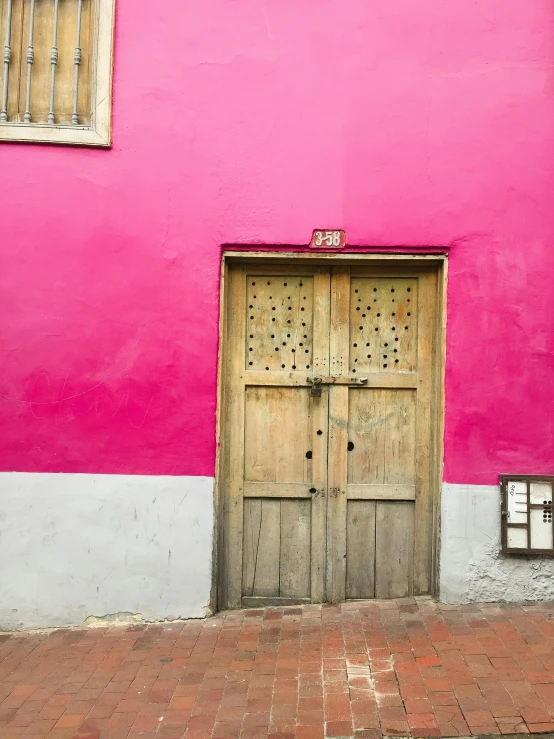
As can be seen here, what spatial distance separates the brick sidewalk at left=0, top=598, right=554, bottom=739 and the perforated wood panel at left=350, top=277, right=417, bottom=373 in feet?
5.60

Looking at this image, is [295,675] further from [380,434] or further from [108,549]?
[380,434]

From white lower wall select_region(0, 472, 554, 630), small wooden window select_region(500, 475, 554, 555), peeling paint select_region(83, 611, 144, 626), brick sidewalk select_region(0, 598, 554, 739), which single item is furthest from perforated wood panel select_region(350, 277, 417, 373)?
peeling paint select_region(83, 611, 144, 626)

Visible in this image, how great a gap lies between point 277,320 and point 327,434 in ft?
2.96

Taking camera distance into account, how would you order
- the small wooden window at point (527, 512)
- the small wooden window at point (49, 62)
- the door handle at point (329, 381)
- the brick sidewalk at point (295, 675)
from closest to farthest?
1. the brick sidewalk at point (295, 675)
2. the small wooden window at point (527, 512)
3. the small wooden window at point (49, 62)
4. the door handle at point (329, 381)

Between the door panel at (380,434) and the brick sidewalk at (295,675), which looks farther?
the door panel at (380,434)

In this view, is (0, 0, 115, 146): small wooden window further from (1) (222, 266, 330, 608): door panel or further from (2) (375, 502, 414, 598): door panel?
(2) (375, 502, 414, 598): door panel

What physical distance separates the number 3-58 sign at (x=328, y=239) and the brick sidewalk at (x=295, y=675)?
253cm

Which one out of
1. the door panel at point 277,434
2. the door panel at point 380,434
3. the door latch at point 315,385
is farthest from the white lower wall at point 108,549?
the door panel at point 380,434

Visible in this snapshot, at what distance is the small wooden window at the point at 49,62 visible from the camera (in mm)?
4742

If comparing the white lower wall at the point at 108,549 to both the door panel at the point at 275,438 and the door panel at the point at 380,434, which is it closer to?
the door panel at the point at 275,438

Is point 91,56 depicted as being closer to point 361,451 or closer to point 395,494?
point 361,451

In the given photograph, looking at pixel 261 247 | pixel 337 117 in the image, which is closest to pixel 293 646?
pixel 261 247

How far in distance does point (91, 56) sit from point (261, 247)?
1816 millimetres

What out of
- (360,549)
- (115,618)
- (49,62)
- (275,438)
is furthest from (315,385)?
(49,62)
